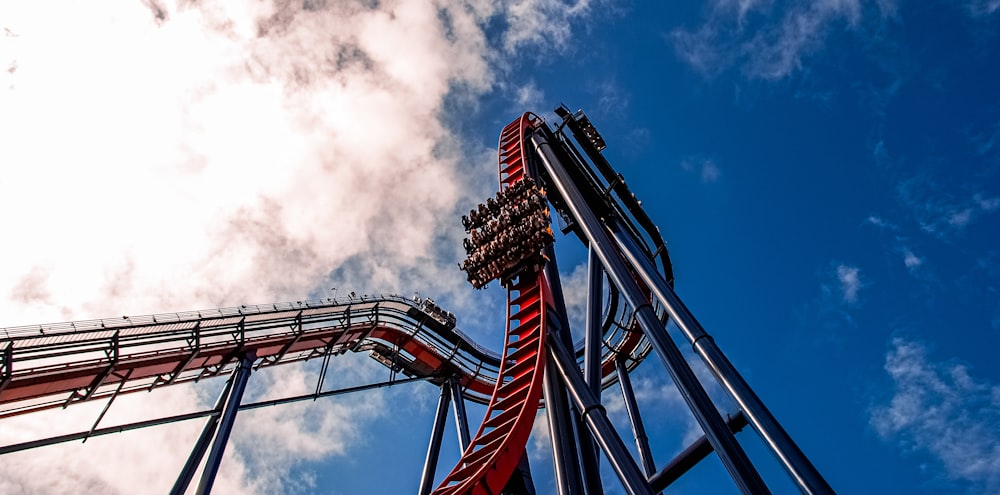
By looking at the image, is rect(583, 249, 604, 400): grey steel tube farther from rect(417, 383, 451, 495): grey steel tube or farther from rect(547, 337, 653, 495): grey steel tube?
rect(417, 383, 451, 495): grey steel tube

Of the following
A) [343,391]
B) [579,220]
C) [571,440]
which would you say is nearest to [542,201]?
[579,220]

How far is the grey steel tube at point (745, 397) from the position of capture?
24.0ft

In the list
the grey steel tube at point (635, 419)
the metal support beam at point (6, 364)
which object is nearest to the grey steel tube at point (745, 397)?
the grey steel tube at point (635, 419)

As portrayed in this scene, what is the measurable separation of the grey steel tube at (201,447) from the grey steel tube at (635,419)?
10427 millimetres

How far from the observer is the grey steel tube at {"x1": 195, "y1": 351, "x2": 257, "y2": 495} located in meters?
11.9

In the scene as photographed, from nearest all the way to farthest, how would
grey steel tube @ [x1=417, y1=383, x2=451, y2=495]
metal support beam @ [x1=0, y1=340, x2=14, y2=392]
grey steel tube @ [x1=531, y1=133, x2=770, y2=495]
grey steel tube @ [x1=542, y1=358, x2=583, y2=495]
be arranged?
Answer: grey steel tube @ [x1=531, y1=133, x2=770, y2=495] < grey steel tube @ [x1=542, y1=358, x2=583, y2=495] < metal support beam @ [x1=0, y1=340, x2=14, y2=392] < grey steel tube @ [x1=417, y1=383, x2=451, y2=495]

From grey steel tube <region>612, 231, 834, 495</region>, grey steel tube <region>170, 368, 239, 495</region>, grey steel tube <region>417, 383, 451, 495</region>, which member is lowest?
grey steel tube <region>612, 231, 834, 495</region>

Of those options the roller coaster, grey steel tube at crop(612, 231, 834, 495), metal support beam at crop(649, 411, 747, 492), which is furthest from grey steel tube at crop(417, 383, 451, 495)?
grey steel tube at crop(612, 231, 834, 495)

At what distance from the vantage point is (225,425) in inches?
512

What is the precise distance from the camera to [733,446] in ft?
28.1

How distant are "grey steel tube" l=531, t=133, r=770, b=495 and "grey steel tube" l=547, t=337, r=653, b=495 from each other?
1.23 meters

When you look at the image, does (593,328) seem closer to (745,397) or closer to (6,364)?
(745,397)

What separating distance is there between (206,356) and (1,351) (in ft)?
13.5

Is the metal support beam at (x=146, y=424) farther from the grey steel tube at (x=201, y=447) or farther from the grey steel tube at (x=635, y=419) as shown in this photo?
the grey steel tube at (x=635, y=419)
